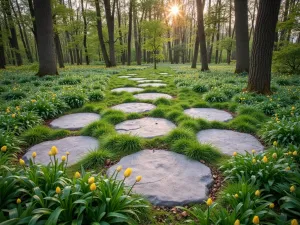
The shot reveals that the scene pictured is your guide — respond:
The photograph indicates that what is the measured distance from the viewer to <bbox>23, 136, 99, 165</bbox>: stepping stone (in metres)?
2.54

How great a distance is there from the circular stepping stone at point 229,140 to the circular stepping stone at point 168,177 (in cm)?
62

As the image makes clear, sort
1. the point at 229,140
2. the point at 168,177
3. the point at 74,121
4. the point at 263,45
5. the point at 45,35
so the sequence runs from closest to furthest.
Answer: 1. the point at 168,177
2. the point at 229,140
3. the point at 74,121
4. the point at 263,45
5. the point at 45,35

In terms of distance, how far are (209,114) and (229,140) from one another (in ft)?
4.30

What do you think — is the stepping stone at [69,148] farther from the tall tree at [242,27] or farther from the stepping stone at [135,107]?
the tall tree at [242,27]

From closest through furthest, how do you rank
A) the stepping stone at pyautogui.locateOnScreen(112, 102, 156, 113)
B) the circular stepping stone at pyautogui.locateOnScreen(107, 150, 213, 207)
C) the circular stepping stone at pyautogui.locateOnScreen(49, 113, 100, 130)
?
the circular stepping stone at pyautogui.locateOnScreen(107, 150, 213, 207), the circular stepping stone at pyautogui.locateOnScreen(49, 113, 100, 130), the stepping stone at pyautogui.locateOnScreen(112, 102, 156, 113)

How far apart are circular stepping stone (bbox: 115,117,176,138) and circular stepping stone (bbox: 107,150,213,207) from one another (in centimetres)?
59

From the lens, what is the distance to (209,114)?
14.2ft

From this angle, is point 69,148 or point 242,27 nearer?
point 69,148

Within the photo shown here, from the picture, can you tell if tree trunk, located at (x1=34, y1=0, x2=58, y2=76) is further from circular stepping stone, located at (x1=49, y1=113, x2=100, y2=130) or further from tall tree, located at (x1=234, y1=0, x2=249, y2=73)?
tall tree, located at (x1=234, y1=0, x2=249, y2=73)

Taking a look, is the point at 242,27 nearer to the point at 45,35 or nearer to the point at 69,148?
the point at 45,35

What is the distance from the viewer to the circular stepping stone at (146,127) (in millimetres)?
3302

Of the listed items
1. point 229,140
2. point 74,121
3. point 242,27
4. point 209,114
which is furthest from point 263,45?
point 242,27

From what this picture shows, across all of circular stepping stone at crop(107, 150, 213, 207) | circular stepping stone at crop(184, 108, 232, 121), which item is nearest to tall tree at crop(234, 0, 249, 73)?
circular stepping stone at crop(184, 108, 232, 121)

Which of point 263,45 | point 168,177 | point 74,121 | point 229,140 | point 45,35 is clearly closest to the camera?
point 168,177
